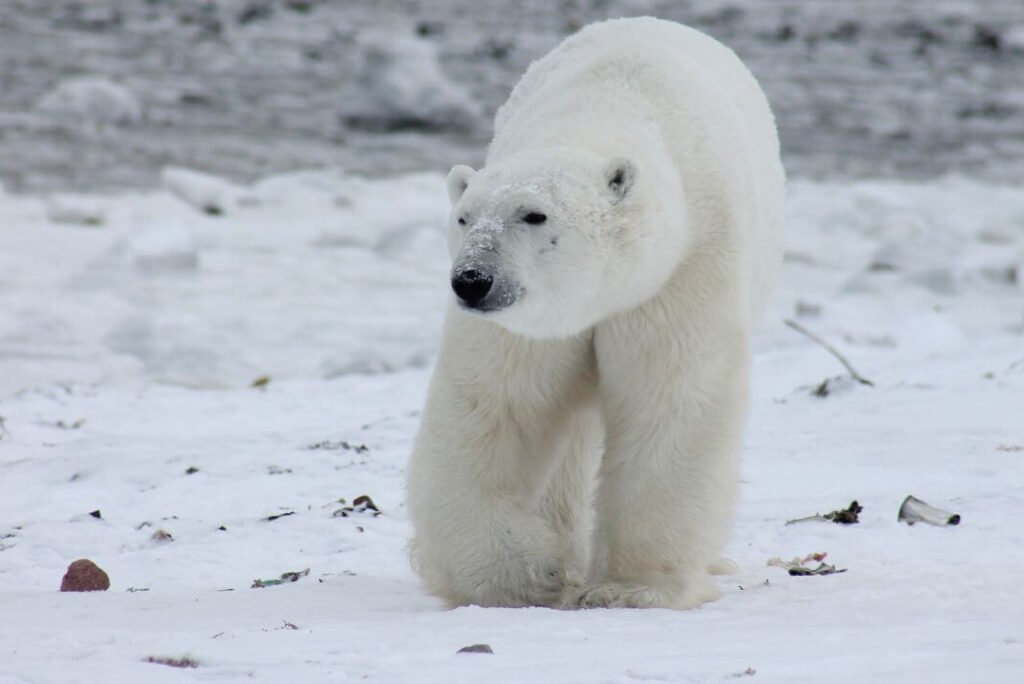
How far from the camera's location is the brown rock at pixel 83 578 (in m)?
3.80

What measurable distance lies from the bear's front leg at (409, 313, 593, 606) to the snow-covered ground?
172 millimetres

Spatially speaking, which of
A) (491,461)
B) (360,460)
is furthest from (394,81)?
(491,461)

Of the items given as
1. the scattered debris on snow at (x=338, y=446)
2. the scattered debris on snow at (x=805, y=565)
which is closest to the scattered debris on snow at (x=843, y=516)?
the scattered debris on snow at (x=805, y=565)

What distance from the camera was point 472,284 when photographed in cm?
305

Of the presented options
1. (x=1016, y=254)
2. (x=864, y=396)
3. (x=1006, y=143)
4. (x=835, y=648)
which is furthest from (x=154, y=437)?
(x=1006, y=143)

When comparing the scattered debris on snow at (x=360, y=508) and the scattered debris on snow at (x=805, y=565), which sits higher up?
the scattered debris on snow at (x=805, y=565)

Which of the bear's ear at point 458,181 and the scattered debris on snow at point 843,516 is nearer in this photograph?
the bear's ear at point 458,181

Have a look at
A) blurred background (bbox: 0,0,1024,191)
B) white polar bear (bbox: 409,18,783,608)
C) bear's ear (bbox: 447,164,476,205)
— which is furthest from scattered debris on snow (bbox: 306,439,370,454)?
blurred background (bbox: 0,0,1024,191)

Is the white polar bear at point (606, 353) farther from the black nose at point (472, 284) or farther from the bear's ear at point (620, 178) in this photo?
the black nose at point (472, 284)

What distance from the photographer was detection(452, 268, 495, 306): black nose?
9.99 feet

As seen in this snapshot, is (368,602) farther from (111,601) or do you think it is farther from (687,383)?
(687,383)

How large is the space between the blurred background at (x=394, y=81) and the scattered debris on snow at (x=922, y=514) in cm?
942

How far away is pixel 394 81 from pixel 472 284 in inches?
526

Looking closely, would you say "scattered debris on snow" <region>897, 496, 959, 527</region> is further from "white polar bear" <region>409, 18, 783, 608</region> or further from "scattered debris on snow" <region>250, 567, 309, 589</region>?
"scattered debris on snow" <region>250, 567, 309, 589</region>
